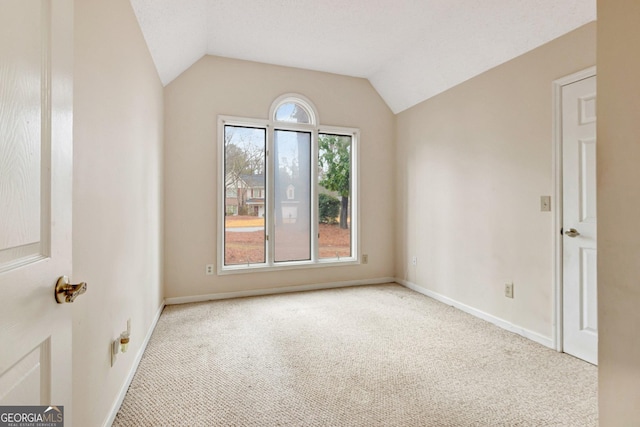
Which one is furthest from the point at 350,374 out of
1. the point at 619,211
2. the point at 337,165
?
the point at 337,165

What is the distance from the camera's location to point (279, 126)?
3875 millimetres

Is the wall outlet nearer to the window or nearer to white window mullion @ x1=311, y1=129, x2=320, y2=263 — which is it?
the window

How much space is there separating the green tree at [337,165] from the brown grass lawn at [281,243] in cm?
23

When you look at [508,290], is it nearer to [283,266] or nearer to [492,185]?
[492,185]

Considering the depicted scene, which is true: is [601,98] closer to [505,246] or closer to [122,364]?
[505,246]

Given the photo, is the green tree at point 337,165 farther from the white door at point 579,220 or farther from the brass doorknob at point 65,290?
the brass doorknob at point 65,290

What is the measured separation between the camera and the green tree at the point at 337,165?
415 cm

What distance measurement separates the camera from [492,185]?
9.67 ft

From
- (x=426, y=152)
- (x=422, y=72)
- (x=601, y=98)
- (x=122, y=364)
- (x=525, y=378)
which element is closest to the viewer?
(x=601, y=98)

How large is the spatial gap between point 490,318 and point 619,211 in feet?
7.39

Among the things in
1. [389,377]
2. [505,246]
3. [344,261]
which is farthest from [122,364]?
[505,246]

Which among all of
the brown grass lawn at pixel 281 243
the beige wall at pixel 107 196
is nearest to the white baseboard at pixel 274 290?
the brown grass lawn at pixel 281 243

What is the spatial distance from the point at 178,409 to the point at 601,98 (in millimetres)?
2342

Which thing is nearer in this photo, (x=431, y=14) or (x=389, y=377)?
(x=389, y=377)
